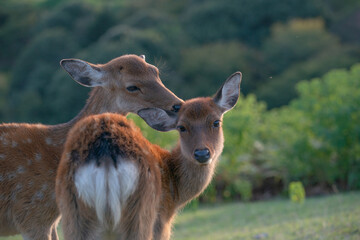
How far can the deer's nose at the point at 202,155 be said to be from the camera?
4887 millimetres

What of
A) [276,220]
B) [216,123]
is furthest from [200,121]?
[276,220]

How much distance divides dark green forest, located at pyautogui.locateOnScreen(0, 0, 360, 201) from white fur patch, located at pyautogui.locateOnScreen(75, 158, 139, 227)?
26.4ft

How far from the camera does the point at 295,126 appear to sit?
11750 millimetres

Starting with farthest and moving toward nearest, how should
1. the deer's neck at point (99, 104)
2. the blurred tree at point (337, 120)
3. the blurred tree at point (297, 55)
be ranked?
the blurred tree at point (297, 55) < the blurred tree at point (337, 120) < the deer's neck at point (99, 104)

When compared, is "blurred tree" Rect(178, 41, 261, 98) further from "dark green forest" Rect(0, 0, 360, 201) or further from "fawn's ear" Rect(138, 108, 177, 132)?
"fawn's ear" Rect(138, 108, 177, 132)

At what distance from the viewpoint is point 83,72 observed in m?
5.94

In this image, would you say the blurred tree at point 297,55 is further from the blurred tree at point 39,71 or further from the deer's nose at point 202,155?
the deer's nose at point 202,155

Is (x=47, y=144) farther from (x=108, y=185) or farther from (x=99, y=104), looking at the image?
(x=108, y=185)

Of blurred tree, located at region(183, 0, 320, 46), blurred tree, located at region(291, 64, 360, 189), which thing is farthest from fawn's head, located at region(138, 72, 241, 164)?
blurred tree, located at region(183, 0, 320, 46)

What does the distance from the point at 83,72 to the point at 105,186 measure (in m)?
2.60

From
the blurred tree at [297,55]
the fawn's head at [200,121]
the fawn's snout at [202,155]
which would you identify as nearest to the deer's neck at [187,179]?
the fawn's head at [200,121]

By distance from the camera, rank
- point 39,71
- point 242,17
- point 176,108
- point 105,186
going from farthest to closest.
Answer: point 242,17 < point 39,71 < point 176,108 < point 105,186

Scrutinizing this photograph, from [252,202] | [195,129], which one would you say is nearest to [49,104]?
[252,202]

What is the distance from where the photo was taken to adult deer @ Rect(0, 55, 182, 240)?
502 centimetres
